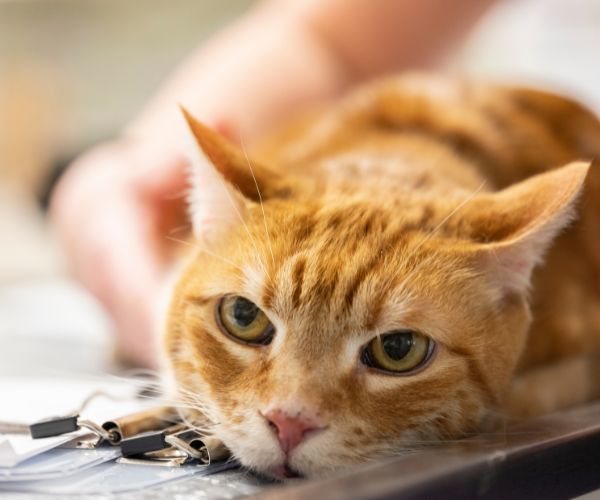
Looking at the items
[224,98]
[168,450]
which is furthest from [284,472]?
[224,98]

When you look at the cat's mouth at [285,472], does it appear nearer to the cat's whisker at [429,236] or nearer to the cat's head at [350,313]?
the cat's head at [350,313]

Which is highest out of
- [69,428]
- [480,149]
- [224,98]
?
[224,98]

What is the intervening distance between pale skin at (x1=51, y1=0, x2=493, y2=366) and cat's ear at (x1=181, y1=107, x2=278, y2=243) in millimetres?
627

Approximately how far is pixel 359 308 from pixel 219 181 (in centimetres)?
32

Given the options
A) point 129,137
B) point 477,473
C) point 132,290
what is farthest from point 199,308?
point 129,137

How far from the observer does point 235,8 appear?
4.48 meters

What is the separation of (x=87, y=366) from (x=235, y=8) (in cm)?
305

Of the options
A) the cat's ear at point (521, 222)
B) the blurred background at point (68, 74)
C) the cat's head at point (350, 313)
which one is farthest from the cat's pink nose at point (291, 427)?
the blurred background at point (68, 74)

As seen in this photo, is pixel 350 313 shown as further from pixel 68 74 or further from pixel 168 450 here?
pixel 68 74

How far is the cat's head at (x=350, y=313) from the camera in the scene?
1.02 metres

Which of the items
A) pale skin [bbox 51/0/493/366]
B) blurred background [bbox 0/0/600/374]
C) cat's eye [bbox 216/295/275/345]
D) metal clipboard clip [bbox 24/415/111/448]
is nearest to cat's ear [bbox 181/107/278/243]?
cat's eye [bbox 216/295/275/345]

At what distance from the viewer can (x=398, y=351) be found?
109 cm

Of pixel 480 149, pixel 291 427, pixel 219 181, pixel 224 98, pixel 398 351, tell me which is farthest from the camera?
pixel 224 98

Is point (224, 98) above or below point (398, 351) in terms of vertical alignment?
above
